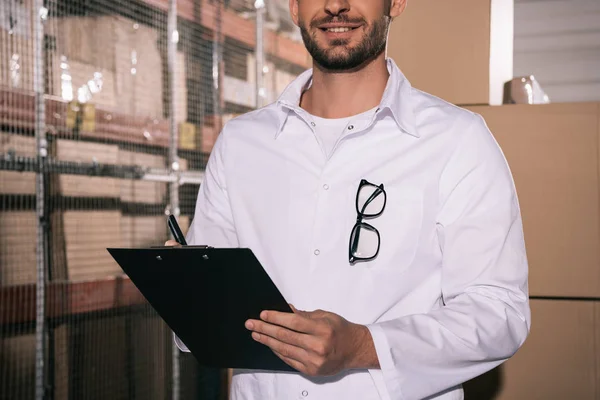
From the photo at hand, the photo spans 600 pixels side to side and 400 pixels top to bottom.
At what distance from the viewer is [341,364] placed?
1.29 metres

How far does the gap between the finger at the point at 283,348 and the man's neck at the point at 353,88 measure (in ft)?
1.91

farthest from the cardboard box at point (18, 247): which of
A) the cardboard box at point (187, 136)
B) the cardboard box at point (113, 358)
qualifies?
the cardboard box at point (187, 136)

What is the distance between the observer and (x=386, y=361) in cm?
135

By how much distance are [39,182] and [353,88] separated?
1642mm

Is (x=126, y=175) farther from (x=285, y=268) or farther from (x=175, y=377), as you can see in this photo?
(x=285, y=268)

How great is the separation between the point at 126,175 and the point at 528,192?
1.93 meters

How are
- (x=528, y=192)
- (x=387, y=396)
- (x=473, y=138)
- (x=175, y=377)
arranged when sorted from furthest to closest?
(x=175, y=377)
(x=528, y=192)
(x=473, y=138)
(x=387, y=396)

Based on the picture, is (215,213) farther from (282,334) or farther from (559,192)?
(559,192)

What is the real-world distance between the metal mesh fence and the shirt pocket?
1.67 metres

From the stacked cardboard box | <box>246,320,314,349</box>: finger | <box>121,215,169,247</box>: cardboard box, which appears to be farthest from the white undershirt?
<box>121,215,169,247</box>: cardboard box

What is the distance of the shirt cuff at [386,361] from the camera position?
1335 mm

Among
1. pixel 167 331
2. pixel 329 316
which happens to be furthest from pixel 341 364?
pixel 167 331

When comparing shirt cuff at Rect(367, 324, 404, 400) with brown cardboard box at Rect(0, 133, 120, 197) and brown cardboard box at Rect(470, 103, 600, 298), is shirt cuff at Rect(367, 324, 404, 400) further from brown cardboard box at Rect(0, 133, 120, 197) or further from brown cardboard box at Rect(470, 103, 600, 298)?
brown cardboard box at Rect(0, 133, 120, 197)

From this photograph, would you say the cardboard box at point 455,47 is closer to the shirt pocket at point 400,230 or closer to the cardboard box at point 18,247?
the shirt pocket at point 400,230
